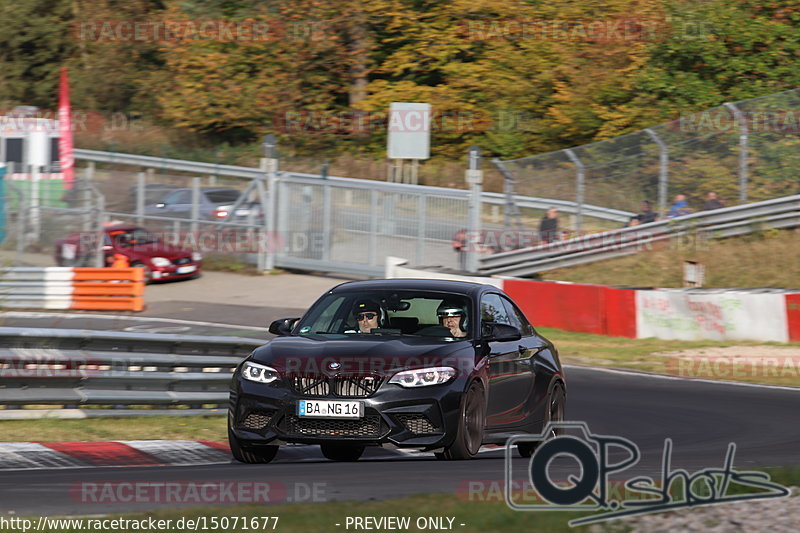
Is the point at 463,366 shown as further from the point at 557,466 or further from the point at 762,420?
the point at 762,420

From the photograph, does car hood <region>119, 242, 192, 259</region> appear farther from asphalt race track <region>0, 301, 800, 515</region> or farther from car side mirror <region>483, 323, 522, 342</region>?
car side mirror <region>483, 323, 522, 342</region>

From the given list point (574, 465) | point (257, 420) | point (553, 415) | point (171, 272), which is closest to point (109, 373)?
point (257, 420)

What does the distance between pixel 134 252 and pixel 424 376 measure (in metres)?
21.1

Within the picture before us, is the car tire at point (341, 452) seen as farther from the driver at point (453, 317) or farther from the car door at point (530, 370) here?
the car door at point (530, 370)

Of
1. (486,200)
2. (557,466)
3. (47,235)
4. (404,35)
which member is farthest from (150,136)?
(557,466)

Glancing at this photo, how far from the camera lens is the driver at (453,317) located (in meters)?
9.46

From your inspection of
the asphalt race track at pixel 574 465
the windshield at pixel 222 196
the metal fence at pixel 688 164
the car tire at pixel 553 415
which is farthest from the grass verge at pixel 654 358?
the windshield at pixel 222 196

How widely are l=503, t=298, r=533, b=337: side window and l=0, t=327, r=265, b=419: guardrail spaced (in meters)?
3.12

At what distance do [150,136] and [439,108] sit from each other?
37.8ft

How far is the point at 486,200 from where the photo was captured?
27.4 meters

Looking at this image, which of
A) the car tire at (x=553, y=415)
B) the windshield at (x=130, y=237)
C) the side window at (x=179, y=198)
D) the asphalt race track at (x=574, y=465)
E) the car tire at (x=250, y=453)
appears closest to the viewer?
the asphalt race track at (x=574, y=465)

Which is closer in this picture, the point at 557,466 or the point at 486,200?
Answer: the point at 557,466

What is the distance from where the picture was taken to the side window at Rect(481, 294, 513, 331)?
32.1 ft

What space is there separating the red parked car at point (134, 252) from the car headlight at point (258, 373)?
20.4m
